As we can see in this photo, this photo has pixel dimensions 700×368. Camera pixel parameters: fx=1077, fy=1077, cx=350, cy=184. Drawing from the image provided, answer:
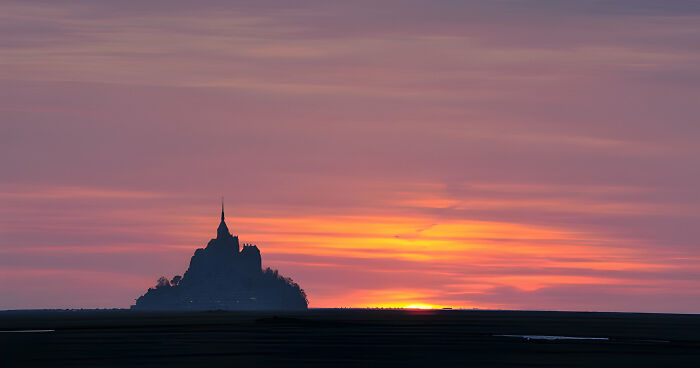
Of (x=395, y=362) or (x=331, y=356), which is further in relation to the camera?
(x=331, y=356)

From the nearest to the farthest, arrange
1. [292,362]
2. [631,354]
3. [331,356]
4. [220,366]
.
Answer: [220,366], [292,362], [331,356], [631,354]

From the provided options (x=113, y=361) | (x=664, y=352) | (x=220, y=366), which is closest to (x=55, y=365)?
(x=113, y=361)

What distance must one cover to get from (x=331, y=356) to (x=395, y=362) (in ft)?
51.3

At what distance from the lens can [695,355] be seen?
141875mm

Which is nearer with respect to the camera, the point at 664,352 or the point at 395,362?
the point at 395,362

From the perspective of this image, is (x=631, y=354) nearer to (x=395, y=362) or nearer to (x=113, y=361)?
(x=395, y=362)

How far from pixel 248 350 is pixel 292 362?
30728mm

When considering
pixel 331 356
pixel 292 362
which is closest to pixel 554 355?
pixel 331 356

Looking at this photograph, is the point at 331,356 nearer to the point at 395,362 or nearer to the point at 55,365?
the point at 395,362

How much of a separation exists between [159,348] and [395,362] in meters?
46.7

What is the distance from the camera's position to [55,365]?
117 meters

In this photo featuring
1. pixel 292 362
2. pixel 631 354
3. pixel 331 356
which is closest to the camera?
pixel 292 362

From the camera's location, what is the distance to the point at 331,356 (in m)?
134

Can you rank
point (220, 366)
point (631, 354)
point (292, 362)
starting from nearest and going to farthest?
point (220, 366)
point (292, 362)
point (631, 354)
